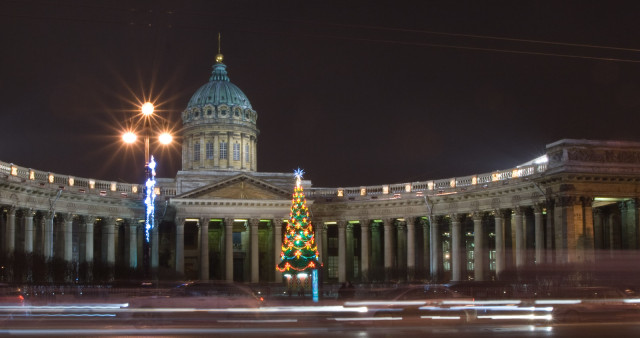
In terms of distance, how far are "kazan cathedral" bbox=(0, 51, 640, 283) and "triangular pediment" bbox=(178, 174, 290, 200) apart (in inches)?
4.3

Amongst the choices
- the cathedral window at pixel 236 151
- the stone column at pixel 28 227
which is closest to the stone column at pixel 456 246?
the cathedral window at pixel 236 151

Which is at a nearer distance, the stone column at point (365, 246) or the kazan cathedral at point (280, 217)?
the kazan cathedral at point (280, 217)

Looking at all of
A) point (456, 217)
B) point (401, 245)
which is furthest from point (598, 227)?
point (401, 245)

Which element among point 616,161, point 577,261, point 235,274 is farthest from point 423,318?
point 235,274

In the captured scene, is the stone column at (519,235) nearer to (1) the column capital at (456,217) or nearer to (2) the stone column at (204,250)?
(1) the column capital at (456,217)

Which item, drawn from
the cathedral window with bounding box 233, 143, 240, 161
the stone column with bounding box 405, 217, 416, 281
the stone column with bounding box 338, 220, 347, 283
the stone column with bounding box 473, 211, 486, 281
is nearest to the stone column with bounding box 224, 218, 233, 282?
the stone column with bounding box 338, 220, 347, 283

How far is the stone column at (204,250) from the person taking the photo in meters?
78.1

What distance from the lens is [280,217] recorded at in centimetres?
8075

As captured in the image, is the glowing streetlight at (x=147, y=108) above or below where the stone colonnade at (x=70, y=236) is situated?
above

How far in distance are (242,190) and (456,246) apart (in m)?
20.1

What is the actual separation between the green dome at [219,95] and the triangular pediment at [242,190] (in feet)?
59.5

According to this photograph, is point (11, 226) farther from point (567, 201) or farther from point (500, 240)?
point (567, 201)

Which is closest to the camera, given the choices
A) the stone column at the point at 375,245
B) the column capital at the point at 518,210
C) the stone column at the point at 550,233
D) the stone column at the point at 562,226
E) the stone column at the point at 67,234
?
the stone column at the point at 562,226

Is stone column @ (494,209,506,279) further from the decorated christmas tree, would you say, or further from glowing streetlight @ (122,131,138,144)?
glowing streetlight @ (122,131,138,144)
